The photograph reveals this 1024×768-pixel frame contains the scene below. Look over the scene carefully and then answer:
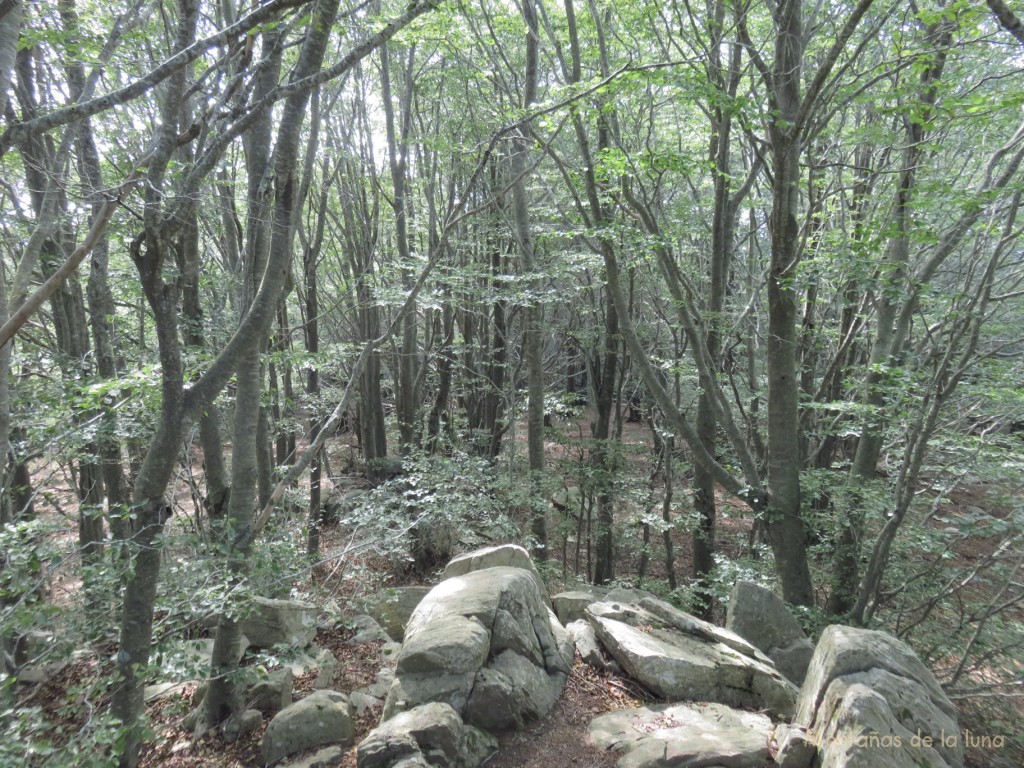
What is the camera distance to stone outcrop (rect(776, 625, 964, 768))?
320cm

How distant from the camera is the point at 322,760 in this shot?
160 inches

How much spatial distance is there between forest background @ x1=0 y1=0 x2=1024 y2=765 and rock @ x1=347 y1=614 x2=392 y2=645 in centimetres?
85

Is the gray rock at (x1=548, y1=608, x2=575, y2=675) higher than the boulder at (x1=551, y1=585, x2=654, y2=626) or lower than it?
higher

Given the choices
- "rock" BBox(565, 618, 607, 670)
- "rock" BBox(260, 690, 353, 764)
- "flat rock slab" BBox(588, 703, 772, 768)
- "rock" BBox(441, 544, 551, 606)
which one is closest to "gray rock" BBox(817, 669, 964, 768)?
"flat rock slab" BBox(588, 703, 772, 768)

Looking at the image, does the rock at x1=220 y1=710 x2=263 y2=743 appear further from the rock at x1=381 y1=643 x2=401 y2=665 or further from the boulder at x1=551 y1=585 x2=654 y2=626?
the boulder at x1=551 y1=585 x2=654 y2=626

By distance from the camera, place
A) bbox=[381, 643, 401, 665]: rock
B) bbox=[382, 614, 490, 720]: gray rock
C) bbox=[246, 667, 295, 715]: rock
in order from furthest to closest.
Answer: bbox=[381, 643, 401, 665]: rock, bbox=[246, 667, 295, 715]: rock, bbox=[382, 614, 490, 720]: gray rock

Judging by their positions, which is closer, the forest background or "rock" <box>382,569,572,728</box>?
the forest background

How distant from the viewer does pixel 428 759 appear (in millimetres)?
3594

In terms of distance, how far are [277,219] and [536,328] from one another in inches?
213

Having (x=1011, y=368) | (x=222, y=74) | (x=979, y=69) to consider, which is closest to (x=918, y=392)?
(x=1011, y=368)

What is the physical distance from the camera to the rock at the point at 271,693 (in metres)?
4.95

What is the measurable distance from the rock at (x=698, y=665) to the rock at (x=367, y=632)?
9.27 feet

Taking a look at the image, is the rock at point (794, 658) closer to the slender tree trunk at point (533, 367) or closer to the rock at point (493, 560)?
the rock at point (493, 560)

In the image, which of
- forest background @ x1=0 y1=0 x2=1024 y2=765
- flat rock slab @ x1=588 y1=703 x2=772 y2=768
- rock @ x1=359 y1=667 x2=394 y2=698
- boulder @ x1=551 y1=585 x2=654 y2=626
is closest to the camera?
forest background @ x1=0 y1=0 x2=1024 y2=765
